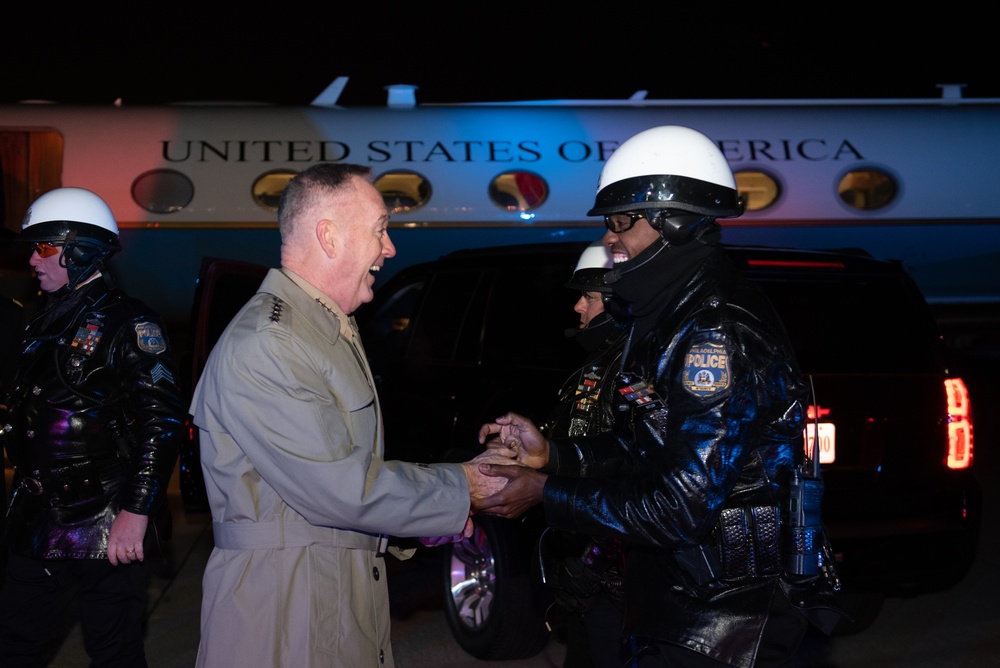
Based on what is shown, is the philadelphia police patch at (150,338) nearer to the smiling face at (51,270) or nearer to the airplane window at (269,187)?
the smiling face at (51,270)

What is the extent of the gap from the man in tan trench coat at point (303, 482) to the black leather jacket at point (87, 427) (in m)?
1.08

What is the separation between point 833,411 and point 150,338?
9.18ft

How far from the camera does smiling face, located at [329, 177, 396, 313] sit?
8.57ft

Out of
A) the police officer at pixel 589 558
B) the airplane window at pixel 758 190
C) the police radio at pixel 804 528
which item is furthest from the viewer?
the airplane window at pixel 758 190

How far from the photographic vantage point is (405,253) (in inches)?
404

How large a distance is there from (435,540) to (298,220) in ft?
3.38

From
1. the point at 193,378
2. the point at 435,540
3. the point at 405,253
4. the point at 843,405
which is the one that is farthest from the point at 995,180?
the point at 435,540

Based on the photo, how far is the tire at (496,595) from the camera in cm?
470

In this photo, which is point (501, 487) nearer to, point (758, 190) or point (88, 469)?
point (88, 469)

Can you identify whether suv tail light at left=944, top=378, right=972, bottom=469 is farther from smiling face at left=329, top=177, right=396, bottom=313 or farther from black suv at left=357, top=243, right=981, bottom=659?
smiling face at left=329, top=177, right=396, bottom=313

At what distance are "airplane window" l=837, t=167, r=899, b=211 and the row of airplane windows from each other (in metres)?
0.04

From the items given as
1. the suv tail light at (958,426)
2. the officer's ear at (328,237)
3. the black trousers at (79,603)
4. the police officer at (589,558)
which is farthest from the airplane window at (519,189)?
the officer's ear at (328,237)

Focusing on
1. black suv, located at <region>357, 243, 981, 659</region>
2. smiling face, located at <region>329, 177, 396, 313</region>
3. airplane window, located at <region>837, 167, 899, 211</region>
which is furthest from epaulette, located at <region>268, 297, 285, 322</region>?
airplane window, located at <region>837, 167, 899, 211</region>

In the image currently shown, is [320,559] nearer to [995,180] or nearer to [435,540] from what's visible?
[435,540]
